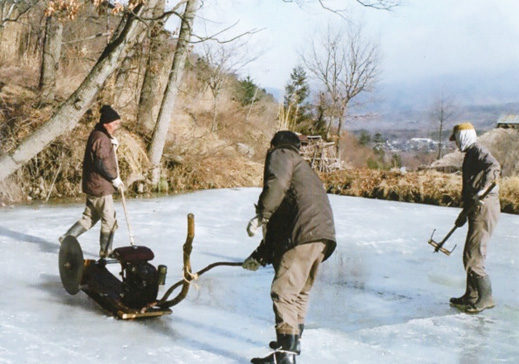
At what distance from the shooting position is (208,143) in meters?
19.0

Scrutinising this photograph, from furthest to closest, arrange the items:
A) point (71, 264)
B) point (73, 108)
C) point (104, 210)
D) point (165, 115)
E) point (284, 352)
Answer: point (165, 115) → point (73, 108) → point (104, 210) → point (71, 264) → point (284, 352)

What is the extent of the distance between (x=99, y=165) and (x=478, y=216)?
4.02 m

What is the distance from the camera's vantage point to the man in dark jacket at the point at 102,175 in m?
6.60

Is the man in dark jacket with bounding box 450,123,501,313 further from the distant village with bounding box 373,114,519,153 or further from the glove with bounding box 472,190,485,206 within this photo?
the distant village with bounding box 373,114,519,153

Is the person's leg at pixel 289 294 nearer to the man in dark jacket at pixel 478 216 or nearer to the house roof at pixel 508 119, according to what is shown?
the man in dark jacket at pixel 478 216

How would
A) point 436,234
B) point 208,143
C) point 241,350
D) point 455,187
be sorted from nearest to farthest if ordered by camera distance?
point 241,350
point 436,234
point 455,187
point 208,143

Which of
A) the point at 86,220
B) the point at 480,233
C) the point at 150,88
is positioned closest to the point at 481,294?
the point at 480,233

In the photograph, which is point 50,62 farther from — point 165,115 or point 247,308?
point 247,308

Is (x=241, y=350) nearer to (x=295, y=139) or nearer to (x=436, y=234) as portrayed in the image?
(x=295, y=139)

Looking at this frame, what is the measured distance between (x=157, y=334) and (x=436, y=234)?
6.67 m

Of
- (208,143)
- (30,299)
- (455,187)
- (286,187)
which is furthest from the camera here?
(208,143)

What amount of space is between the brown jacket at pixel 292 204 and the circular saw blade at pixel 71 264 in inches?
77.1

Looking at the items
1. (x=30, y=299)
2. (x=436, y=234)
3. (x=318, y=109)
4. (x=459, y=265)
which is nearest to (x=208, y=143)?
(x=436, y=234)

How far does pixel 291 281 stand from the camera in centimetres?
415
